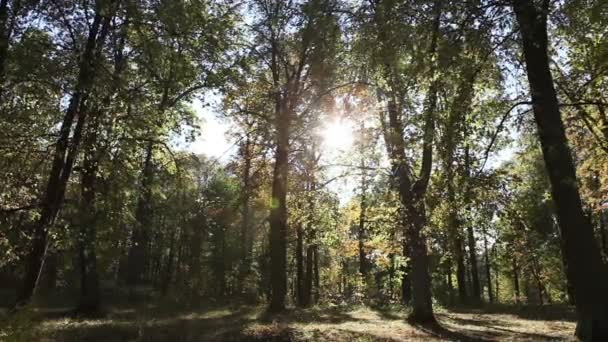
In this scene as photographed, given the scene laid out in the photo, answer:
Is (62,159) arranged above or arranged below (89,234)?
above

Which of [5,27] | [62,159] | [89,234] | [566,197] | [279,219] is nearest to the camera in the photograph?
[5,27]

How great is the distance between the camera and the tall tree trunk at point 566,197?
30.2 ft

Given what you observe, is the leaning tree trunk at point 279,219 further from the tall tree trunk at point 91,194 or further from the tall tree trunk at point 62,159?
the tall tree trunk at point 62,159

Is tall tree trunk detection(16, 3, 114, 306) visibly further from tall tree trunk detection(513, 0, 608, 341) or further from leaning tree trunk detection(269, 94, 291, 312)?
leaning tree trunk detection(269, 94, 291, 312)

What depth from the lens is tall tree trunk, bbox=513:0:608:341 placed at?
9211mm

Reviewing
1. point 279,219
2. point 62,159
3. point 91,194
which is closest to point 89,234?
point 91,194

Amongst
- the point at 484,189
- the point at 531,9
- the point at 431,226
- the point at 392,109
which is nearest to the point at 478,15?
the point at 531,9

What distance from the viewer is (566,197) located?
9.73m

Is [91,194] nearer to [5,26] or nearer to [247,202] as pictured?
[5,26]

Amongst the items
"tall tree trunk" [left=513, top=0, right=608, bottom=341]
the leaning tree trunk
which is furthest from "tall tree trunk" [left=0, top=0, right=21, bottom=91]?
the leaning tree trunk

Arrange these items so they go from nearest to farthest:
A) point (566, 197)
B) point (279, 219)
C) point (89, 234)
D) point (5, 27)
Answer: point (5, 27) → point (566, 197) → point (89, 234) → point (279, 219)

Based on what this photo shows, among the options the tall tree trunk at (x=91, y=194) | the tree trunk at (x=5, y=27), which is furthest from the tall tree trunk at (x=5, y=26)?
the tall tree trunk at (x=91, y=194)

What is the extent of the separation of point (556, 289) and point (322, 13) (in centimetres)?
4476

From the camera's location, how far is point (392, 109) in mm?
17281
